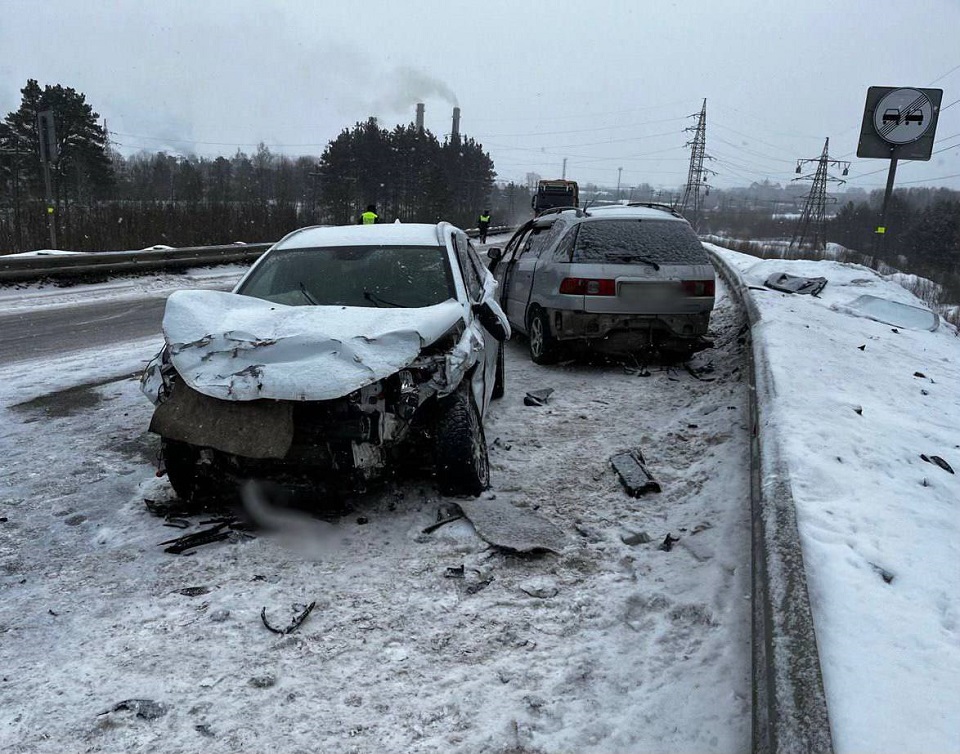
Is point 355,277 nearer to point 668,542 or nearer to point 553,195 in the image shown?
point 668,542

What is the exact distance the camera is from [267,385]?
11.5 ft

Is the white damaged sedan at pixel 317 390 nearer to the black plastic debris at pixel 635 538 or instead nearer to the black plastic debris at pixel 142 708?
the black plastic debris at pixel 635 538

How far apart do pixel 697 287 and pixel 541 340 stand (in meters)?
1.83

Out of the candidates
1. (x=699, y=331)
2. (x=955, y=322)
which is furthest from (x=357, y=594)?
(x=955, y=322)

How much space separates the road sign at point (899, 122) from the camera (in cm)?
1362

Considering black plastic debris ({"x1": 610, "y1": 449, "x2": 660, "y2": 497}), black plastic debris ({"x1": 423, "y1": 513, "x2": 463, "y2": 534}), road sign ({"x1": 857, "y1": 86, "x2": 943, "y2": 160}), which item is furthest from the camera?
road sign ({"x1": 857, "y1": 86, "x2": 943, "y2": 160})

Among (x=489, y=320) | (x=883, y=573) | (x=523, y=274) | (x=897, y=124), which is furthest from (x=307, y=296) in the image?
(x=897, y=124)

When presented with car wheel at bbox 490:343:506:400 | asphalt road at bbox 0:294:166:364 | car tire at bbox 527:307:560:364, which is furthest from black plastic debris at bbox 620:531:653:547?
asphalt road at bbox 0:294:166:364

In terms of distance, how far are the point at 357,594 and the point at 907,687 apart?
221 cm

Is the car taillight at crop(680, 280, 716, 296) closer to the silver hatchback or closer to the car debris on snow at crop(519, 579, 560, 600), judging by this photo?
the silver hatchback

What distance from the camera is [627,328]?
733 centimetres

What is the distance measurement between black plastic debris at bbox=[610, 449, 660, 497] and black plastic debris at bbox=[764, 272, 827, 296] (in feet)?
24.7

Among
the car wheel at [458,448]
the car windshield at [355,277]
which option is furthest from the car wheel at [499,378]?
the car wheel at [458,448]

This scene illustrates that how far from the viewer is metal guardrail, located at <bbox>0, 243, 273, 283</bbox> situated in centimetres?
1363
